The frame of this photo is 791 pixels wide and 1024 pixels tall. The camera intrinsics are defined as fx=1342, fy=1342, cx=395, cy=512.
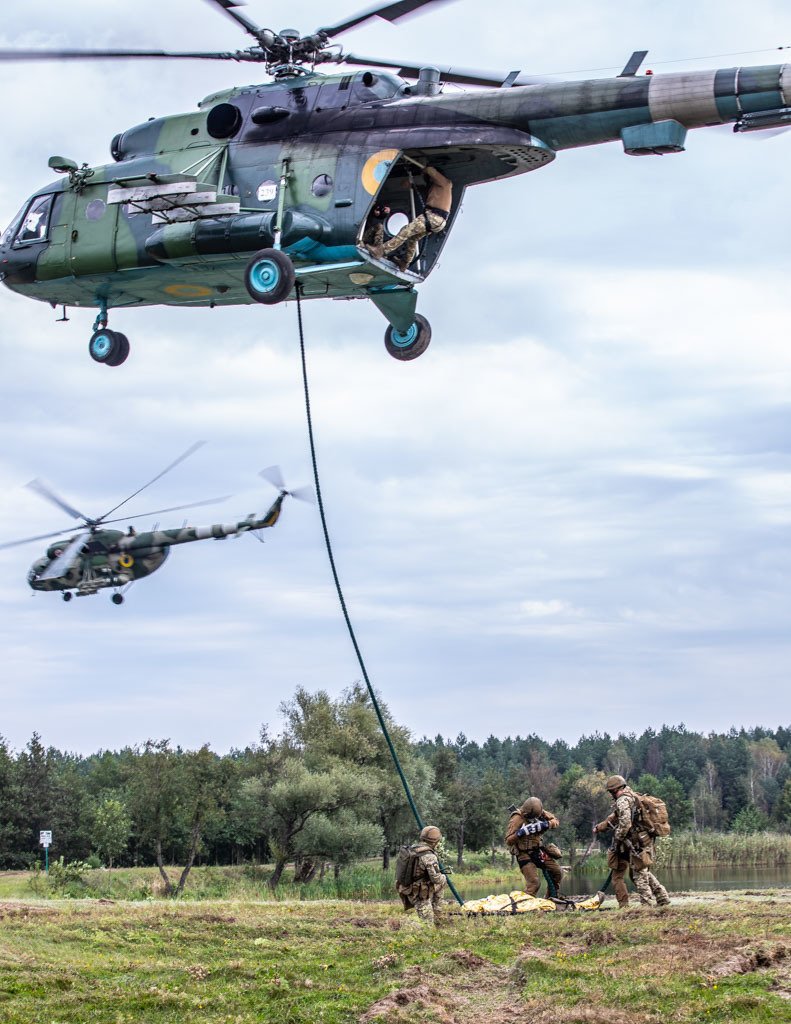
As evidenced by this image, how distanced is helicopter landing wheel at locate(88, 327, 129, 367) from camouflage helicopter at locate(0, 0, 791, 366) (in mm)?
868

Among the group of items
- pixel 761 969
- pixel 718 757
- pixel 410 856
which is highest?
pixel 718 757

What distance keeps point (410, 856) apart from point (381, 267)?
26.6 feet

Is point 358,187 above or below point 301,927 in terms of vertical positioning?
above

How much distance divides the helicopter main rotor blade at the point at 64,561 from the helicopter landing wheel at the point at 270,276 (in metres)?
21.5

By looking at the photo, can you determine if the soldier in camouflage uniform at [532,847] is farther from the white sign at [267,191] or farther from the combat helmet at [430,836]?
the white sign at [267,191]

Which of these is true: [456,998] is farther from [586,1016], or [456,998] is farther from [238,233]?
[238,233]

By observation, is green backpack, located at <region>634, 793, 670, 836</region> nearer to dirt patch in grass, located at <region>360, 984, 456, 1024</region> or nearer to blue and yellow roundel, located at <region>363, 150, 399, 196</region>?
dirt patch in grass, located at <region>360, 984, 456, 1024</region>

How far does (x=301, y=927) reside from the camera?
16.0m

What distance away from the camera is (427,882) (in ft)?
52.5

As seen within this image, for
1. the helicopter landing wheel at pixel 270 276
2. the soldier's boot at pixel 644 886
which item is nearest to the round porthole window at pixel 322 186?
the helicopter landing wheel at pixel 270 276

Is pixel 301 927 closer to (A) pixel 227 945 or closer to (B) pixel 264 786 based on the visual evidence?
(A) pixel 227 945

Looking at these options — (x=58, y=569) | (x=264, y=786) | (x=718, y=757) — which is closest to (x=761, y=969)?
(x=58, y=569)

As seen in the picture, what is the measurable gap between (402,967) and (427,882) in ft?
9.13

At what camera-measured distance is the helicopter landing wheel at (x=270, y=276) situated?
59.2 ft
